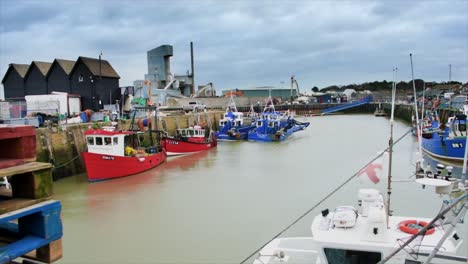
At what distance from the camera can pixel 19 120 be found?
18703 mm

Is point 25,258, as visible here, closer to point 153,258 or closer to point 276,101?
point 153,258

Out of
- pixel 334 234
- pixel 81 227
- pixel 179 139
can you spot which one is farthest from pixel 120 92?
pixel 334 234

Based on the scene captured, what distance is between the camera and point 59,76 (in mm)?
36625

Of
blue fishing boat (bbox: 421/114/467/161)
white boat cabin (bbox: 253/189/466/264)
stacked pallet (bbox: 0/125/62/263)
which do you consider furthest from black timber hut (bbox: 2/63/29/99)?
stacked pallet (bbox: 0/125/62/263)

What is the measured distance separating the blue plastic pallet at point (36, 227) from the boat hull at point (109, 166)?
1470 centimetres

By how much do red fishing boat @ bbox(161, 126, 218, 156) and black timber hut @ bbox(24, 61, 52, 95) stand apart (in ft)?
51.7

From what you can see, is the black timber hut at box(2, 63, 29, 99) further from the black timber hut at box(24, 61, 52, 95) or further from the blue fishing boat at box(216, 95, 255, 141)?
the blue fishing boat at box(216, 95, 255, 141)

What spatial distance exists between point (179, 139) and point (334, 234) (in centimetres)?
2249

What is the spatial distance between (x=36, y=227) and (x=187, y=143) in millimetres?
24422

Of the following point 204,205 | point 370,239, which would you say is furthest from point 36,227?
point 204,205

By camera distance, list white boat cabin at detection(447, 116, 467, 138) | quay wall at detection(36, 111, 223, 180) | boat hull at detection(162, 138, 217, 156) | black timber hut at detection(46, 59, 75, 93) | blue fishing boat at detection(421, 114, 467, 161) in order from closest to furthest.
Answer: quay wall at detection(36, 111, 223, 180), blue fishing boat at detection(421, 114, 467, 161), white boat cabin at detection(447, 116, 467, 138), boat hull at detection(162, 138, 217, 156), black timber hut at detection(46, 59, 75, 93)

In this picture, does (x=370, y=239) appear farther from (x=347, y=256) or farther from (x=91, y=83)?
(x=91, y=83)

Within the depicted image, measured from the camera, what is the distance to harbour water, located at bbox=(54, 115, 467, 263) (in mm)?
9961

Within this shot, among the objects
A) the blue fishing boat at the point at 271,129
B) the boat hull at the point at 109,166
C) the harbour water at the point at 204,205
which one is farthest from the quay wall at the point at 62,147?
the blue fishing boat at the point at 271,129
